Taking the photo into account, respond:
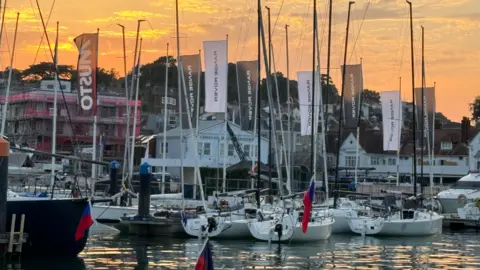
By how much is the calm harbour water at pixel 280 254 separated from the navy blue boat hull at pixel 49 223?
0.98m

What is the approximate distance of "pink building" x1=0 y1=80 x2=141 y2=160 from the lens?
3863 inches

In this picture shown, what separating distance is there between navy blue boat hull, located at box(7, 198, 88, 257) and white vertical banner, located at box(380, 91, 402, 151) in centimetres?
3847

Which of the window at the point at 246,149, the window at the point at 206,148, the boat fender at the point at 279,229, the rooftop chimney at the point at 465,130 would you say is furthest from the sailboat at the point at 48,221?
the rooftop chimney at the point at 465,130

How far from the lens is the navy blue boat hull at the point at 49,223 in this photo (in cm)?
3319

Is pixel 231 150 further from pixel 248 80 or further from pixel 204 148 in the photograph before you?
pixel 248 80

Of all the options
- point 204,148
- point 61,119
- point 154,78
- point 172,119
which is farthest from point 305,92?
point 154,78

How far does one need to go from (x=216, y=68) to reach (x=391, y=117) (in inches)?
845

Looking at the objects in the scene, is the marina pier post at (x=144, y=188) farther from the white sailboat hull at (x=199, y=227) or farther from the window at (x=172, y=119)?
the window at (x=172, y=119)

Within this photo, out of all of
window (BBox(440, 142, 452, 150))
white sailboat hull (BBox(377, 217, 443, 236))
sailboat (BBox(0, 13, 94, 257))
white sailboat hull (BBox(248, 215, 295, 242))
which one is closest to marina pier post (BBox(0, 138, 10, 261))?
sailboat (BBox(0, 13, 94, 257))

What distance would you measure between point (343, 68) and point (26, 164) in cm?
2473

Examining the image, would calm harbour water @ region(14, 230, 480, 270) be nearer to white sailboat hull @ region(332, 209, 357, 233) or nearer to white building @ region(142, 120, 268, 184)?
white sailboat hull @ region(332, 209, 357, 233)

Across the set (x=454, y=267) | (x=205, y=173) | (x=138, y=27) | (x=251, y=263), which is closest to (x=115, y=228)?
(x=251, y=263)

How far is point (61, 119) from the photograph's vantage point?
101m

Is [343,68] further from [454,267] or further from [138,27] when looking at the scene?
[454,267]
